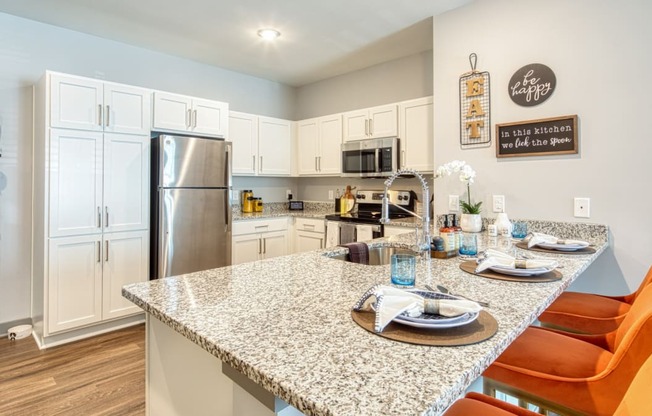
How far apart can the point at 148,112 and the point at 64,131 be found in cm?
66

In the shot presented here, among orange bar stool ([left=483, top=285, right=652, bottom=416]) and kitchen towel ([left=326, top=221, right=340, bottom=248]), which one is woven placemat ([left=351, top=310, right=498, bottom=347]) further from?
kitchen towel ([left=326, top=221, right=340, bottom=248])

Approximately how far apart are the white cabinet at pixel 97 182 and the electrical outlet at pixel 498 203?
9.26 ft

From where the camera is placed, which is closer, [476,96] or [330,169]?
[476,96]

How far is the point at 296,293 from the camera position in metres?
1.10

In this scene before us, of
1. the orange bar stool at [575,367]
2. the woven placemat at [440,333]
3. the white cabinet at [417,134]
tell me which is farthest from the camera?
the white cabinet at [417,134]

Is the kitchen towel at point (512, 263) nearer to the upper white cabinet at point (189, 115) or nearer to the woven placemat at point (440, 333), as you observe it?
the woven placemat at point (440, 333)

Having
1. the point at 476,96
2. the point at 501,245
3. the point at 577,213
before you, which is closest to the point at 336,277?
the point at 501,245

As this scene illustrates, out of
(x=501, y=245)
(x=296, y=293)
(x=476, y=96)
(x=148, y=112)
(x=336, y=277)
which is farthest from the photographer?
(x=148, y=112)

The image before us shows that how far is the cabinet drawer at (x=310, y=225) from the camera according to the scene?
12.6ft

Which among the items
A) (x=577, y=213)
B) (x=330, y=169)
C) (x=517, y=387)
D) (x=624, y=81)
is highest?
(x=624, y=81)

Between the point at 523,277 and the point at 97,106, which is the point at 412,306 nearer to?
the point at 523,277

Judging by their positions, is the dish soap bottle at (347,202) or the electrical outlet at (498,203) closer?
the electrical outlet at (498,203)

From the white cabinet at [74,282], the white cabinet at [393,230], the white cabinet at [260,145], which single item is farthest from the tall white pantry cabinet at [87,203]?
the white cabinet at [393,230]

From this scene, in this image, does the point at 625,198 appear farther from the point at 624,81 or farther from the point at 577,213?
the point at 624,81
